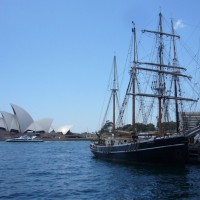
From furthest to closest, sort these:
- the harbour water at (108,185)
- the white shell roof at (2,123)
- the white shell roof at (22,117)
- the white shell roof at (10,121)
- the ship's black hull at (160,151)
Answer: the white shell roof at (2,123)
the white shell roof at (10,121)
the white shell roof at (22,117)
the ship's black hull at (160,151)
the harbour water at (108,185)

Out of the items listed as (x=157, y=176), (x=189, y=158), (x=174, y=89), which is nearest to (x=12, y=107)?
(x=174, y=89)

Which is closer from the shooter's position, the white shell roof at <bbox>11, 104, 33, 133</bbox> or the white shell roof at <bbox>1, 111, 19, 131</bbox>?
the white shell roof at <bbox>11, 104, 33, 133</bbox>

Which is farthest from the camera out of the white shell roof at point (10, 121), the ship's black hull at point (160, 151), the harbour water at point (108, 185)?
the white shell roof at point (10, 121)

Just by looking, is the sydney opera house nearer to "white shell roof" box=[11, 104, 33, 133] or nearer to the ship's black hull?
"white shell roof" box=[11, 104, 33, 133]

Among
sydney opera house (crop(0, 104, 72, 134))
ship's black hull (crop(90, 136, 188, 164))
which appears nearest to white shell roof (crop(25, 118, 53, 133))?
sydney opera house (crop(0, 104, 72, 134))

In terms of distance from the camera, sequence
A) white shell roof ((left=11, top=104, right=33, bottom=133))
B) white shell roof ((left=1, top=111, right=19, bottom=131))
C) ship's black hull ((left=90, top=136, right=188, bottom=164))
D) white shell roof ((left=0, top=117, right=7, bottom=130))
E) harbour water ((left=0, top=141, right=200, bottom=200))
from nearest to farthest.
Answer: harbour water ((left=0, top=141, right=200, bottom=200)), ship's black hull ((left=90, top=136, right=188, bottom=164)), white shell roof ((left=11, top=104, right=33, bottom=133)), white shell roof ((left=1, top=111, right=19, bottom=131)), white shell roof ((left=0, top=117, right=7, bottom=130))

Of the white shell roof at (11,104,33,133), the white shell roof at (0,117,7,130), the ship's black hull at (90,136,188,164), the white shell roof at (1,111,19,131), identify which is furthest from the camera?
the white shell roof at (0,117,7,130)

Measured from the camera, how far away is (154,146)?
4050 centimetres

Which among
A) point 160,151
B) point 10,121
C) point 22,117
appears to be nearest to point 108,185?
point 160,151

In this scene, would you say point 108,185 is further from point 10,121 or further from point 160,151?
point 10,121

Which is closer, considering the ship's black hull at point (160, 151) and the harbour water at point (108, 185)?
the harbour water at point (108, 185)

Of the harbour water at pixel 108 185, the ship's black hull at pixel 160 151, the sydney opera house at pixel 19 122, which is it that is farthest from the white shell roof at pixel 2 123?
the harbour water at pixel 108 185

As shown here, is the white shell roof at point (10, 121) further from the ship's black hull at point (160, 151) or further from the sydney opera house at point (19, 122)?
the ship's black hull at point (160, 151)

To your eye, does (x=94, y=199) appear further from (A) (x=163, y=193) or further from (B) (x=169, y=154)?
(B) (x=169, y=154)
